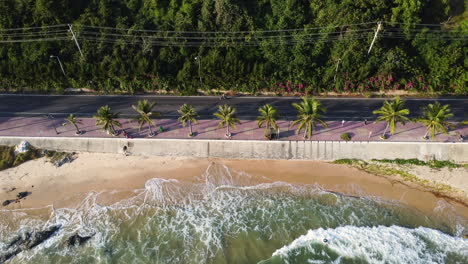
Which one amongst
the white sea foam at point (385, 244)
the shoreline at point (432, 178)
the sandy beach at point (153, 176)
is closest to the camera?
the white sea foam at point (385, 244)

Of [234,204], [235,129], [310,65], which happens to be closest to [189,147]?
[235,129]

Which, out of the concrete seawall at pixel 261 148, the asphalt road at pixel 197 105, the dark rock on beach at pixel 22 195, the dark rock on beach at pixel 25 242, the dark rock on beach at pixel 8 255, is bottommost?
the dark rock on beach at pixel 8 255

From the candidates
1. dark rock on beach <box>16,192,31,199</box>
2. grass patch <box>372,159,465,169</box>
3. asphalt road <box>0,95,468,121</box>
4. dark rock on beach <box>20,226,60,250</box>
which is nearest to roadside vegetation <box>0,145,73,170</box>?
dark rock on beach <box>16,192,31,199</box>

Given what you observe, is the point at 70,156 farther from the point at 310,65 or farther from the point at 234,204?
the point at 310,65

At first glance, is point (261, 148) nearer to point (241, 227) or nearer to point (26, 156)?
point (241, 227)

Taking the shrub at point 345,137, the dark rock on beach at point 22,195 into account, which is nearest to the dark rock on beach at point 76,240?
the dark rock on beach at point 22,195

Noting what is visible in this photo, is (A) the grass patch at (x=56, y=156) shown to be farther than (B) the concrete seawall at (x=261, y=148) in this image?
Yes

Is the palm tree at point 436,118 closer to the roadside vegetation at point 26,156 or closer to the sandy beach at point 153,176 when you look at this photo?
the sandy beach at point 153,176

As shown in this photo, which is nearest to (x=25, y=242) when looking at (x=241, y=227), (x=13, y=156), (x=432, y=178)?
(x=13, y=156)
